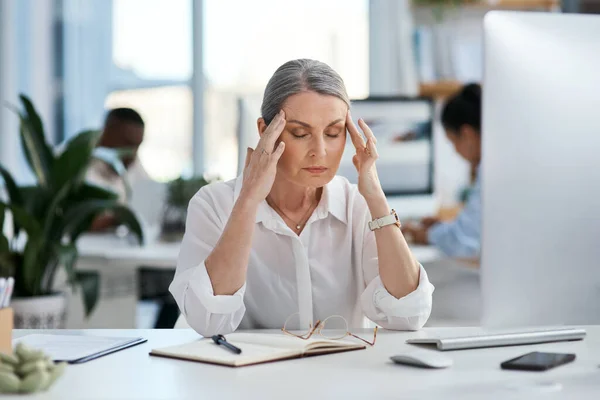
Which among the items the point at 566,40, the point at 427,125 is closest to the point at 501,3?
the point at 427,125

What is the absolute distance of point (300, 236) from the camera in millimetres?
1743

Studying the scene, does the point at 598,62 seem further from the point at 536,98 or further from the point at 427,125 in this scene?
the point at 427,125

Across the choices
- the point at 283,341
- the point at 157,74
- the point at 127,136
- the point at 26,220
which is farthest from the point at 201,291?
the point at 157,74

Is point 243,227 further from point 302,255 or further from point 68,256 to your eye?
point 68,256

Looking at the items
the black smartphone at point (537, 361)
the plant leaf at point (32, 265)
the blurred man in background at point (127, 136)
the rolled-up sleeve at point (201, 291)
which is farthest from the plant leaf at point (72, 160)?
the black smartphone at point (537, 361)

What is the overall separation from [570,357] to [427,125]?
212 centimetres

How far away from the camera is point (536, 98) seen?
1.30 m

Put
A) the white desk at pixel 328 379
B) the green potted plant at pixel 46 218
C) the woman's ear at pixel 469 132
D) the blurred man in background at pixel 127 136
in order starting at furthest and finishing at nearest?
the blurred man in background at pixel 127 136
the woman's ear at pixel 469 132
the green potted plant at pixel 46 218
the white desk at pixel 328 379

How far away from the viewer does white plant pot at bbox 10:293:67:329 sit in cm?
307

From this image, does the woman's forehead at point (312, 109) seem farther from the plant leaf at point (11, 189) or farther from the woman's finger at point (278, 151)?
the plant leaf at point (11, 189)

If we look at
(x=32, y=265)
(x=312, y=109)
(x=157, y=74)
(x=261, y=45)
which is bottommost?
(x=32, y=265)

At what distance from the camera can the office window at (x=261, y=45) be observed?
219 inches

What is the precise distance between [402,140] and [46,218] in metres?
1.36

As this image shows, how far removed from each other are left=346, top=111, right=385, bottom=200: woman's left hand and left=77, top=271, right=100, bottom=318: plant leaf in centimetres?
181
